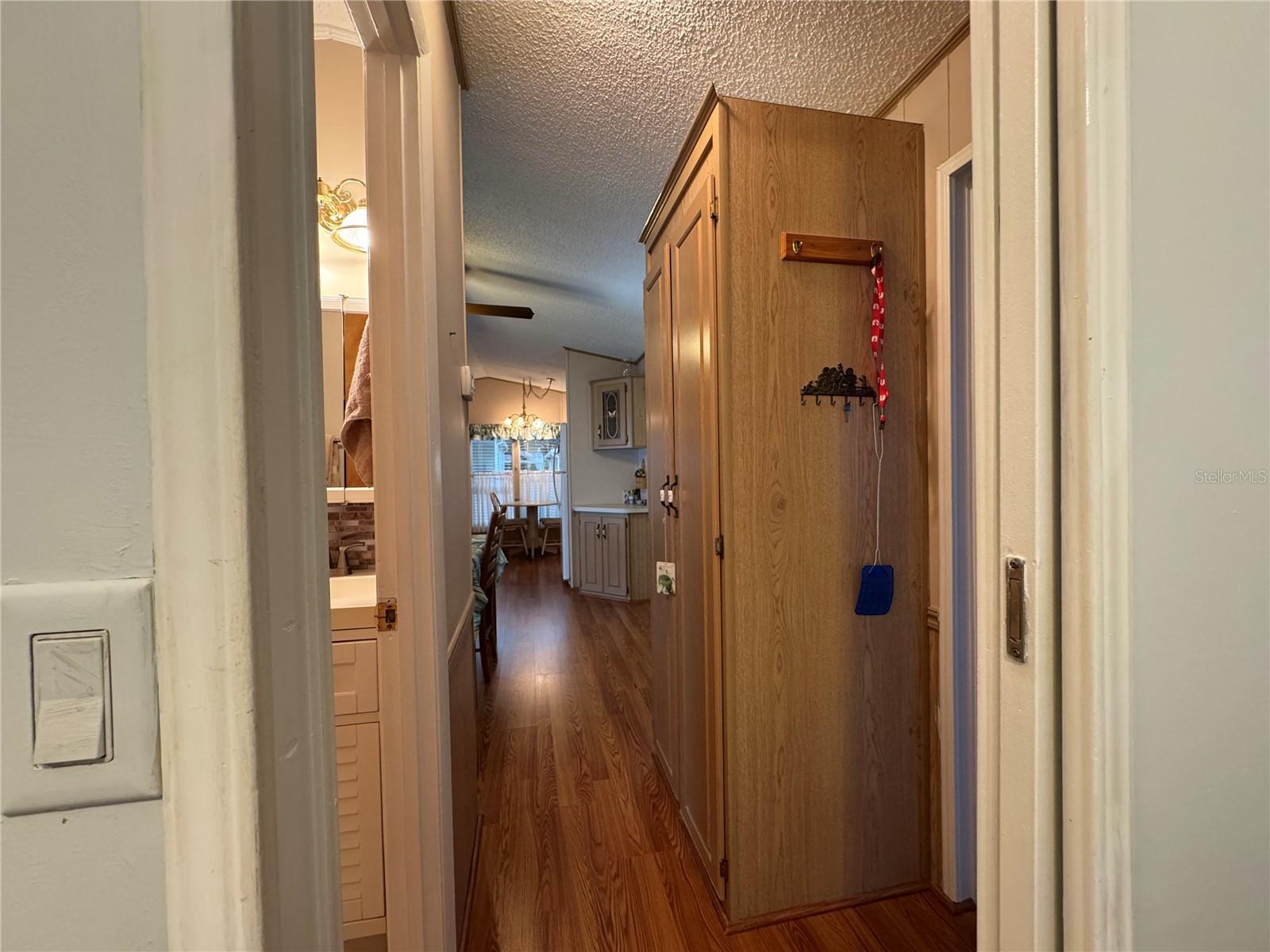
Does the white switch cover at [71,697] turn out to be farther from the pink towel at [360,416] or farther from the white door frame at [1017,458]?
the pink towel at [360,416]

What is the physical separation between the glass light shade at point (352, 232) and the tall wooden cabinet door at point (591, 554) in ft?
12.0

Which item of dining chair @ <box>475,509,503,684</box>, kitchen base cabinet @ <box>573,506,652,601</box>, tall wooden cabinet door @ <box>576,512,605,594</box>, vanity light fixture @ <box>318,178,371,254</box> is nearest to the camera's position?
vanity light fixture @ <box>318,178,371,254</box>

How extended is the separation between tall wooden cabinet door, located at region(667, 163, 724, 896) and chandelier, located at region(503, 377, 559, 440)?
244 inches

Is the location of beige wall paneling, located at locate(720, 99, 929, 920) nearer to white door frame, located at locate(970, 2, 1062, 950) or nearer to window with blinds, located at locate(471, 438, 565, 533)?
white door frame, located at locate(970, 2, 1062, 950)

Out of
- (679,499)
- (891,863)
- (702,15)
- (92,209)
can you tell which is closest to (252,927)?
(92,209)

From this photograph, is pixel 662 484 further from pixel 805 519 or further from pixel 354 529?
pixel 354 529

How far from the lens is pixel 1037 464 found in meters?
0.57

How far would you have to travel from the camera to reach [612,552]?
17.0 feet

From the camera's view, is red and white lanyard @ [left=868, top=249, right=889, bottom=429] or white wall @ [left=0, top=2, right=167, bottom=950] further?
red and white lanyard @ [left=868, top=249, right=889, bottom=429]

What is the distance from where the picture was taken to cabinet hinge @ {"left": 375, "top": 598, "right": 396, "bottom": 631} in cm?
111

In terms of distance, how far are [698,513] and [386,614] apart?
0.91m

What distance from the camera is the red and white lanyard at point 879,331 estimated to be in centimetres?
147
